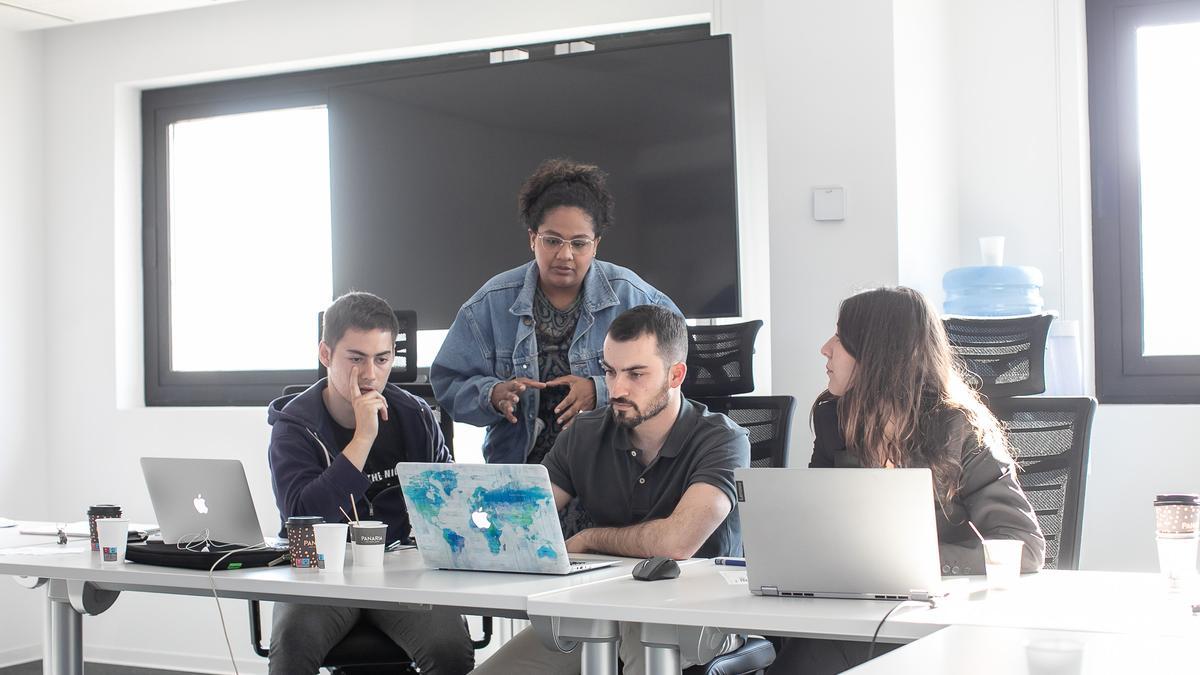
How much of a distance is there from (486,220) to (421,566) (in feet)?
6.23

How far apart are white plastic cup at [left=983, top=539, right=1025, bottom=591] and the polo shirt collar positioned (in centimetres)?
71

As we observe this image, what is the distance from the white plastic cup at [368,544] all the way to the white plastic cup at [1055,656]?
1.33 meters

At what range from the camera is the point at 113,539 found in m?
2.53

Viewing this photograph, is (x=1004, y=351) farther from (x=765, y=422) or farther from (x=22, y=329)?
(x=22, y=329)

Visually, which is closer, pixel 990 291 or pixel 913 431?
pixel 913 431

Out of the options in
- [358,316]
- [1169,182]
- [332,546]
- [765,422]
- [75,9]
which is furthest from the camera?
[75,9]

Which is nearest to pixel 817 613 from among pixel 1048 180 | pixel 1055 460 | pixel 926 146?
pixel 1055 460

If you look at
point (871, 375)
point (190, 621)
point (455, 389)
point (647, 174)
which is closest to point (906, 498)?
point (871, 375)

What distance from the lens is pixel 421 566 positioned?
2.41 m

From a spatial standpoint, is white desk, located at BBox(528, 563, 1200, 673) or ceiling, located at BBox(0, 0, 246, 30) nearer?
white desk, located at BBox(528, 563, 1200, 673)

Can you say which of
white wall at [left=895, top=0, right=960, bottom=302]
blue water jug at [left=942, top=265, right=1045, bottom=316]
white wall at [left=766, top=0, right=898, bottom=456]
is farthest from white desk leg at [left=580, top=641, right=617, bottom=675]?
blue water jug at [left=942, top=265, right=1045, bottom=316]

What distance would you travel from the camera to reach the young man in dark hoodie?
8.80 ft

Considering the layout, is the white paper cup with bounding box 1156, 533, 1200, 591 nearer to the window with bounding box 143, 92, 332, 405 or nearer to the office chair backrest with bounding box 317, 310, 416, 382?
the office chair backrest with bounding box 317, 310, 416, 382

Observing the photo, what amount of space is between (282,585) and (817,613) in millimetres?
1011
